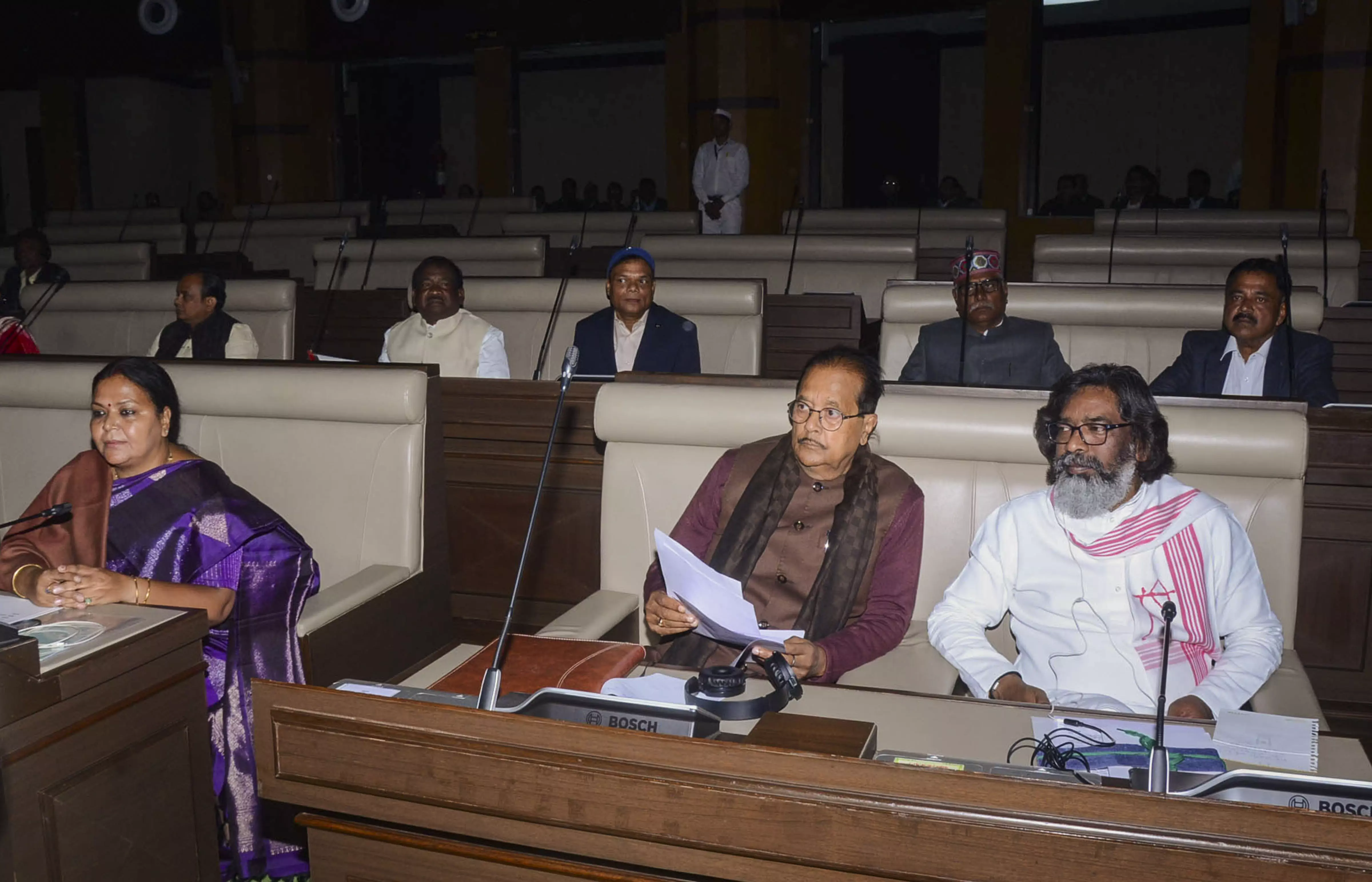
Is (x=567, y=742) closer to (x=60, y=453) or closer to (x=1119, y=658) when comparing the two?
(x=1119, y=658)

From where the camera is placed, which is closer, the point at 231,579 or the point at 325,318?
the point at 231,579

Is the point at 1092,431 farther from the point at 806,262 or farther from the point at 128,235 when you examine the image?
the point at 128,235

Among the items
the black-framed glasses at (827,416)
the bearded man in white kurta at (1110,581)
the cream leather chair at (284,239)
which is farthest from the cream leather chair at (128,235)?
the bearded man in white kurta at (1110,581)

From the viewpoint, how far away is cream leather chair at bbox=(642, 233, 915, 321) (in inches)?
229

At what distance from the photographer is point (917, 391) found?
8.39 ft

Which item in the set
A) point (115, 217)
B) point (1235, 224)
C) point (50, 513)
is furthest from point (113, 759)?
point (115, 217)

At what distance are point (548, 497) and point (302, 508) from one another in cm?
66

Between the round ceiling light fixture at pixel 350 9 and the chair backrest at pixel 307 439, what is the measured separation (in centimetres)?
1014

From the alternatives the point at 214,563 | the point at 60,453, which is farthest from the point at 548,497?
the point at 60,453

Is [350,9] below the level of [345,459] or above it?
above

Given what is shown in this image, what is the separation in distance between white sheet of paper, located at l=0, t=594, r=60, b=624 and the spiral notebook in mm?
1902

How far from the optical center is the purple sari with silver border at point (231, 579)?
239cm

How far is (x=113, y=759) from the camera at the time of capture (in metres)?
1.92

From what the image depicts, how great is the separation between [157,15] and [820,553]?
503 inches
